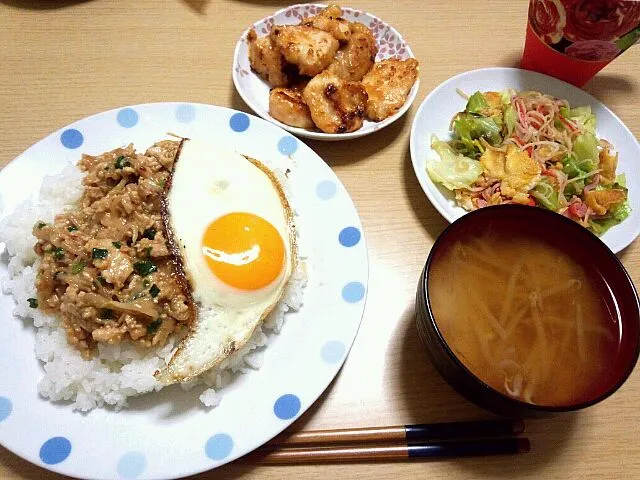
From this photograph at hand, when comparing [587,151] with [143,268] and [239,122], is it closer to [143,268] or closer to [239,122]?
[239,122]

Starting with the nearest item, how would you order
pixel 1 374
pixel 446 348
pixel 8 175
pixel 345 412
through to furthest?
pixel 446 348 < pixel 1 374 < pixel 345 412 < pixel 8 175

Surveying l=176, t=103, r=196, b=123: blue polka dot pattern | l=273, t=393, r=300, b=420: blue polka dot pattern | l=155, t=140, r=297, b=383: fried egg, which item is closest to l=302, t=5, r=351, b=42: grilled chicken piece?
l=176, t=103, r=196, b=123: blue polka dot pattern

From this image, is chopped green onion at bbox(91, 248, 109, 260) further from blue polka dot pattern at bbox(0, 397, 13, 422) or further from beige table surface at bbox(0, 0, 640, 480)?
beige table surface at bbox(0, 0, 640, 480)

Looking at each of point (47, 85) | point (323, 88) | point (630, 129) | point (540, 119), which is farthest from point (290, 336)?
point (630, 129)

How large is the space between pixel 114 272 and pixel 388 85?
1551 millimetres

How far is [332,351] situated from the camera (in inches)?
67.2

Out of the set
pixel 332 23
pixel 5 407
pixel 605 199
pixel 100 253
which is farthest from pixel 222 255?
pixel 605 199

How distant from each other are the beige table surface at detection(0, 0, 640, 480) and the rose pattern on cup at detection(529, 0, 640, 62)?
0.38 m

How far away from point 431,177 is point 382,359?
2.76 feet

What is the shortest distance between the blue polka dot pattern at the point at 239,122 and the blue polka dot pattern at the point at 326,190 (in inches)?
17.4

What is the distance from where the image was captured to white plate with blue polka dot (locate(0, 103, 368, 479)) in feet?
4.98

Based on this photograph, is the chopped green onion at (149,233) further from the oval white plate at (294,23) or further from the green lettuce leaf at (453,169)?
the green lettuce leaf at (453,169)

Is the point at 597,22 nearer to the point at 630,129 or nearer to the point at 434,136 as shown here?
the point at 630,129

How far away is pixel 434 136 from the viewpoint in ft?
7.81
